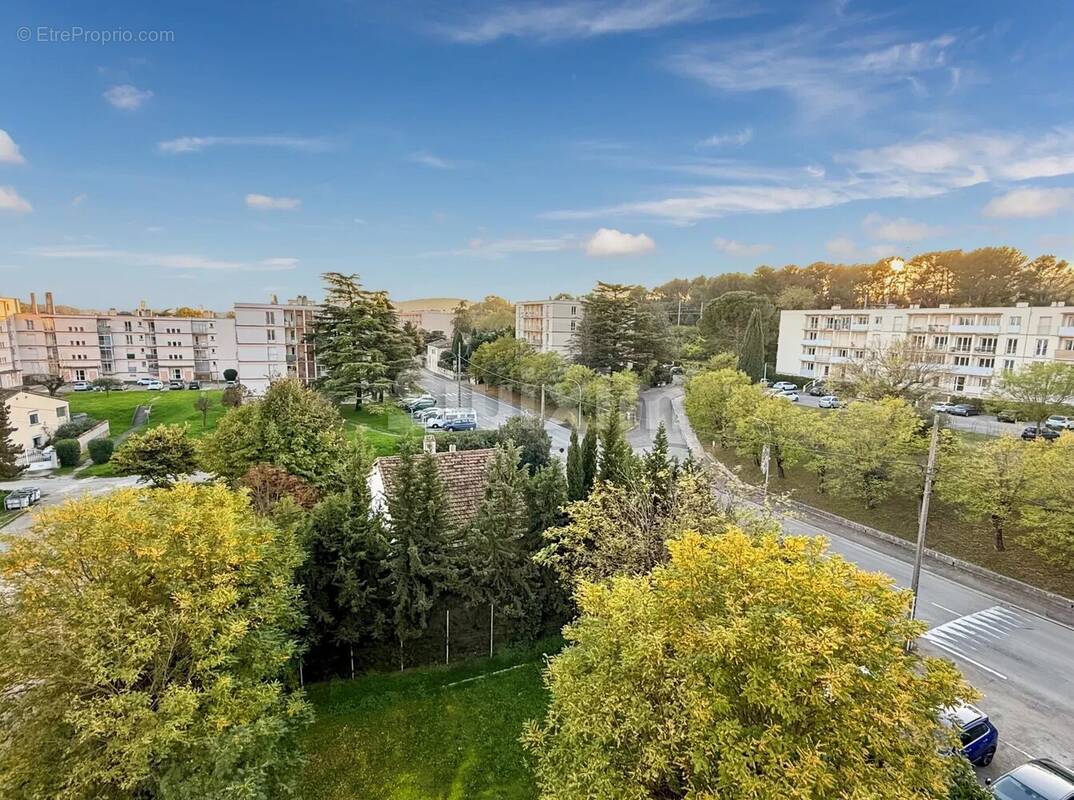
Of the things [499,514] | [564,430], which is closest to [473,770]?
[499,514]

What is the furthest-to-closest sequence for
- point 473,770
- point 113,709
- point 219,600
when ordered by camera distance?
point 473,770 → point 219,600 → point 113,709

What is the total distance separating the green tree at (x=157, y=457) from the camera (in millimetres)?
24719

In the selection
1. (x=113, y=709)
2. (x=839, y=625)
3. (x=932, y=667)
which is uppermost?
(x=839, y=625)

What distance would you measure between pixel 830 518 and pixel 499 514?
19020 mm

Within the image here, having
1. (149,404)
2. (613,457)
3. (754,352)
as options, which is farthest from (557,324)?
(613,457)

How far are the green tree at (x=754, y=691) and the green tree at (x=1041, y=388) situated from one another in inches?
1525

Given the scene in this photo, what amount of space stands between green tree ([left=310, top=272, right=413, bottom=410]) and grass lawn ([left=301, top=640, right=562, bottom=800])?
3039 cm

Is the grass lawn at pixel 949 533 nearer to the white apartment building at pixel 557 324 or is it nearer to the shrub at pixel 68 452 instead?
the white apartment building at pixel 557 324

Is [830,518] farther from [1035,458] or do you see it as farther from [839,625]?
[839,625]

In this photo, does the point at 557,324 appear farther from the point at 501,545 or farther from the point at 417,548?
the point at 417,548

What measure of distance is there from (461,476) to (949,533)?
20.4 meters

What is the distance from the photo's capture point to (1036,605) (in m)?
18.0

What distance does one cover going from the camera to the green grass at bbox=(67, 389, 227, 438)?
4456 centimetres

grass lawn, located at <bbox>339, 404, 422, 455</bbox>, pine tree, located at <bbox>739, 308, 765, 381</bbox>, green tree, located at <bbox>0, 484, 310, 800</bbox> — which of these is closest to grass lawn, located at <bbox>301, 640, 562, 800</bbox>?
green tree, located at <bbox>0, 484, 310, 800</bbox>
